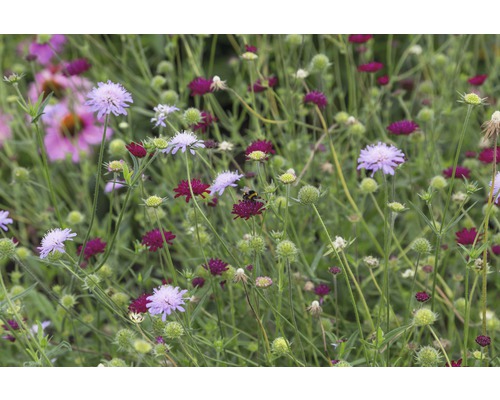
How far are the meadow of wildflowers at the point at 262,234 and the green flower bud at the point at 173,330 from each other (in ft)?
0.05

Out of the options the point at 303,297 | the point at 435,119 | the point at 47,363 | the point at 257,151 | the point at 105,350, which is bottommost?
the point at 105,350

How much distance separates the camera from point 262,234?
1366mm

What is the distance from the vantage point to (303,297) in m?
1.41

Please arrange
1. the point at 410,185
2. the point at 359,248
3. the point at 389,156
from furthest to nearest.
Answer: the point at 359,248, the point at 410,185, the point at 389,156

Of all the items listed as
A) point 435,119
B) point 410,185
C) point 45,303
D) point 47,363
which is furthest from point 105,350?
point 435,119

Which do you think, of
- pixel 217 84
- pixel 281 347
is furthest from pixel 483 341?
pixel 217 84

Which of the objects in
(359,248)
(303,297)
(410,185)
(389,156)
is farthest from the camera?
(359,248)

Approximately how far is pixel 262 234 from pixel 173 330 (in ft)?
1.25

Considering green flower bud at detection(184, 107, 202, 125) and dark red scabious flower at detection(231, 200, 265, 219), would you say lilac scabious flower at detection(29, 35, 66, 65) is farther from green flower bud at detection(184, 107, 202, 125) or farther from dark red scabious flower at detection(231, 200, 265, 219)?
dark red scabious flower at detection(231, 200, 265, 219)

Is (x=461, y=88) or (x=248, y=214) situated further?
(x=461, y=88)

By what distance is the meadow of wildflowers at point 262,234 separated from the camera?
1.08 m

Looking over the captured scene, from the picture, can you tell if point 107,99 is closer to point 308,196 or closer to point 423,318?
point 308,196

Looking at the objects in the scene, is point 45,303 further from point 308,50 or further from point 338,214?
point 308,50

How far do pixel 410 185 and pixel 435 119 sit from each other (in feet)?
0.69
